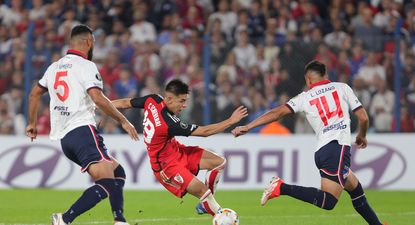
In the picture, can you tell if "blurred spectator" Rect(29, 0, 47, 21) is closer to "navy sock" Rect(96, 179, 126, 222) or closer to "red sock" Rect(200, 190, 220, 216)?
"red sock" Rect(200, 190, 220, 216)

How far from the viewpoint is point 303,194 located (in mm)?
9516

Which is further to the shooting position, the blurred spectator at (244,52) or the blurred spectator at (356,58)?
the blurred spectator at (244,52)

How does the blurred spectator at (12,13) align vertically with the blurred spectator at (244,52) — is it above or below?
above

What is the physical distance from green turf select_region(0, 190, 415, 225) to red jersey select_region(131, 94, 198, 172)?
37.6 inches

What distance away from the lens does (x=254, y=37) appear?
18.3 m

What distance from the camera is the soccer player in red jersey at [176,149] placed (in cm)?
977

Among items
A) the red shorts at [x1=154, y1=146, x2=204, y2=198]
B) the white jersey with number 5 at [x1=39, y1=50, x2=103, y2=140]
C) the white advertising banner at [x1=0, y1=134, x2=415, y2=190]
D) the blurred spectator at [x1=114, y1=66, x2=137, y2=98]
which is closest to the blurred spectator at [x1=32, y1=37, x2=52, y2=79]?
the blurred spectator at [x1=114, y1=66, x2=137, y2=98]

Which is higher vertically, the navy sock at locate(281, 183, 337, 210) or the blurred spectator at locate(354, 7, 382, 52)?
the blurred spectator at locate(354, 7, 382, 52)

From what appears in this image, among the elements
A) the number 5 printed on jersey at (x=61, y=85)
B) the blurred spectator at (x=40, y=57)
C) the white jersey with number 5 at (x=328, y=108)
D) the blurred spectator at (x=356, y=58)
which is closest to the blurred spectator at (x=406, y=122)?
the blurred spectator at (x=356, y=58)

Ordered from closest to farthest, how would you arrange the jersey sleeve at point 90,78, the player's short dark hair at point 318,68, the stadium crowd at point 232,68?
1. the jersey sleeve at point 90,78
2. the player's short dark hair at point 318,68
3. the stadium crowd at point 232,68

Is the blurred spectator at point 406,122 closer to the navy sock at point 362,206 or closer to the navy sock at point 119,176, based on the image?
the navy sock at point 362,206

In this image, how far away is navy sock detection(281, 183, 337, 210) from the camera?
9.52 metres

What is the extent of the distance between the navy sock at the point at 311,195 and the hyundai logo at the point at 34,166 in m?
7.20

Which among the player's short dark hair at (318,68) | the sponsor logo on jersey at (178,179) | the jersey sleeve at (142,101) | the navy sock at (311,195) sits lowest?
the navy sock at (311,195)
